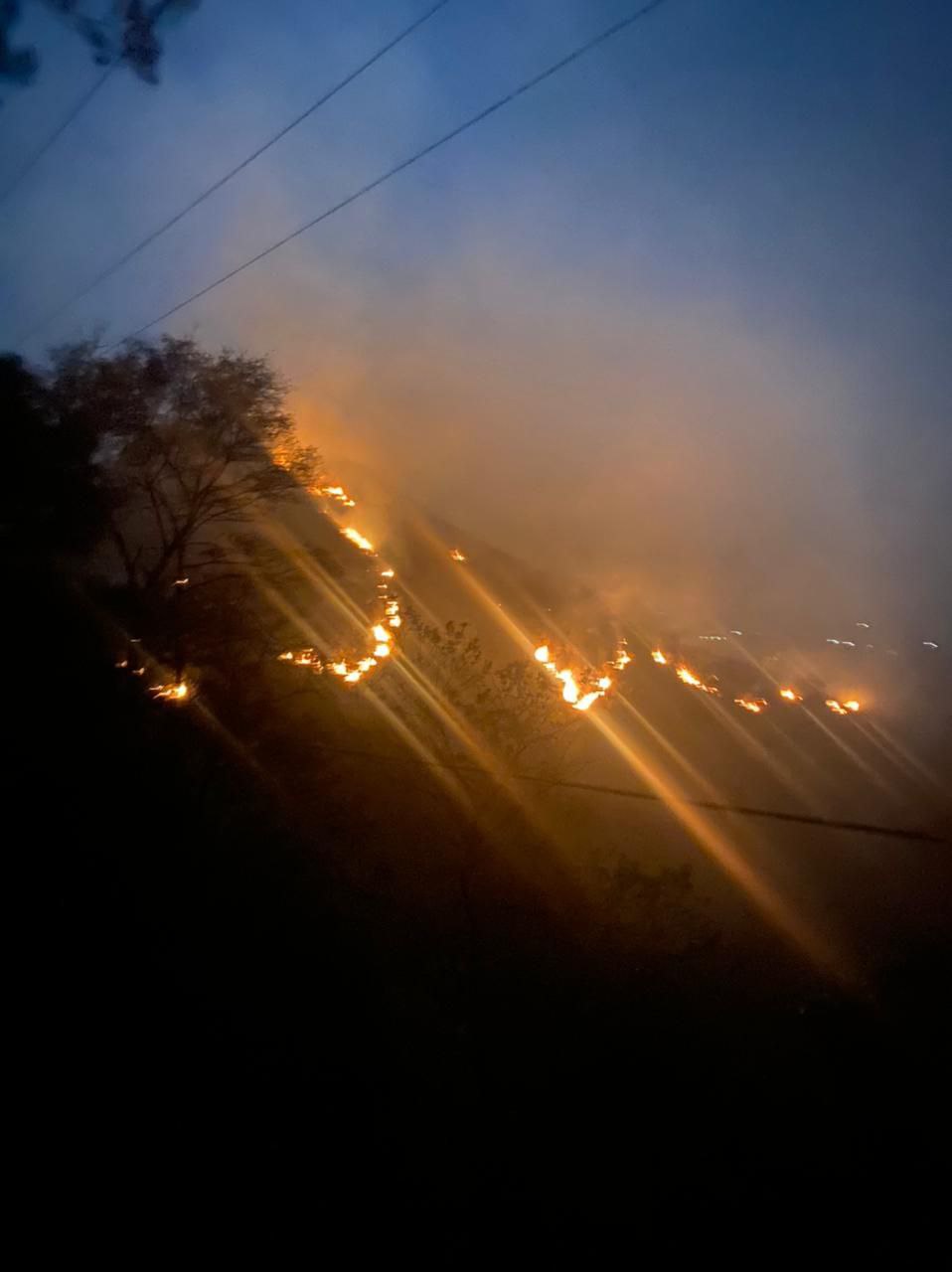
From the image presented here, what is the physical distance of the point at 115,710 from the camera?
16359 mm

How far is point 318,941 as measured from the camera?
15.9 m

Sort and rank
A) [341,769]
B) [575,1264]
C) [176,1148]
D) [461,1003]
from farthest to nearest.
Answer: [341,769] → [461,1003] → [575,1264] → [176,1148]

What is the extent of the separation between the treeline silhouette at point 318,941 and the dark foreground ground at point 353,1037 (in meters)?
0.06

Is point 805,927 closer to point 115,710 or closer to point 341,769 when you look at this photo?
point 341,769

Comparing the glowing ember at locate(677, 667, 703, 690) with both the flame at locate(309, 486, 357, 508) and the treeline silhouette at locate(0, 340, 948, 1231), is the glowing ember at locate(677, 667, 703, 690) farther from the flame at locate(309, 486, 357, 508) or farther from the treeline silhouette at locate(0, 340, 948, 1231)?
the treeline silhouette at locate(0, 340, 948, 1231)

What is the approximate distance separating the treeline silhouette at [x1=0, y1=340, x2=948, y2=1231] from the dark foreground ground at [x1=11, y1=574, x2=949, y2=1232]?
0.20 ft

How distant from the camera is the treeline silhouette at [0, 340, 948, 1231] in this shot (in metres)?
10.8

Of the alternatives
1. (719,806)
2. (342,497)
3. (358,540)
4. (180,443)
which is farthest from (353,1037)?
(342,497)

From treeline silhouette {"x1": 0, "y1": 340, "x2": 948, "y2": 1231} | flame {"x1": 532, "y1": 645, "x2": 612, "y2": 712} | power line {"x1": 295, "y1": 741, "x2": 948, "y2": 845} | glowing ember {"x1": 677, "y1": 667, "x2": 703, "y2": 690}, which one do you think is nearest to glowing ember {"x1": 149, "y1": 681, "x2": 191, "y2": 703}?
treeline silhouette {"x1": 0, "y1": 340, "x2": 948, "y2": 1231}

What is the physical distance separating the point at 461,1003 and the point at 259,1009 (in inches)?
158

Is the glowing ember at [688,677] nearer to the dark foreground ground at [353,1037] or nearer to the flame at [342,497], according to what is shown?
the flame at [342,497]

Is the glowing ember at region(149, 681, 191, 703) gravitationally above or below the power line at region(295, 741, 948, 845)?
above

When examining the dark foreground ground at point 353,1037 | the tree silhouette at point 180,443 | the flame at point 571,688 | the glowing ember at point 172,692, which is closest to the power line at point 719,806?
the flame at point 571,688

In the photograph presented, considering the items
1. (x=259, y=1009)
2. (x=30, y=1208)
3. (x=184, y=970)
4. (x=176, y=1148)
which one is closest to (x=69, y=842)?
(x=184, y=970)
